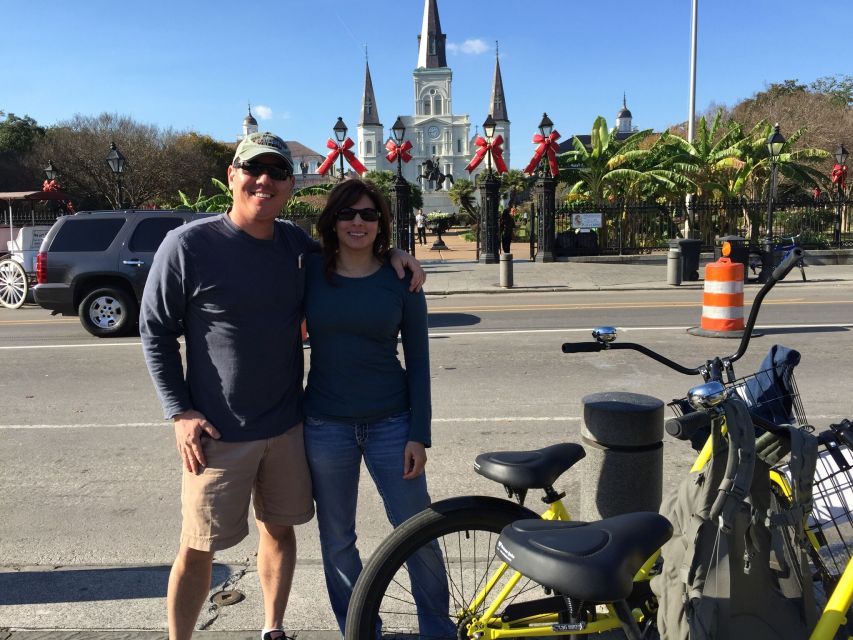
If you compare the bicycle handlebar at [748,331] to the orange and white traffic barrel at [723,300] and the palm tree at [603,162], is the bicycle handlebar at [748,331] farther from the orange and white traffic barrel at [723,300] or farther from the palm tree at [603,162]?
the palm tree at [603,162]

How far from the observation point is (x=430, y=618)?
2713mm

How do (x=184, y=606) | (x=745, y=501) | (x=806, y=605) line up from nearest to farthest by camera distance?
(x=745, y=501) → (x=806, y=605) → (x=184, y=606)

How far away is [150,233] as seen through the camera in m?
11.5

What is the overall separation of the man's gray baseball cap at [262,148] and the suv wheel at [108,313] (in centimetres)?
930

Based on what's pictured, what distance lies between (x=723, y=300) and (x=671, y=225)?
15.6 meters

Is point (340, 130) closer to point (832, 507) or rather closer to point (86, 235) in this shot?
point (86, 235)

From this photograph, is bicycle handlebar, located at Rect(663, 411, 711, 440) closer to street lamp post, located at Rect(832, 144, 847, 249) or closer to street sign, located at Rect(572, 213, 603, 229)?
street sign, located at Rect(572, 213, 603, 229)

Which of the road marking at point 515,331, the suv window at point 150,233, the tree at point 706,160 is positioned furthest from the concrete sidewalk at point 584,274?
the suv window at point 150,233

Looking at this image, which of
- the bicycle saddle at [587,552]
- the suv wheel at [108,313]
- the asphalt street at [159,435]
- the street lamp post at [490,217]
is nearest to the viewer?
the bicycle saddle at [587,552]

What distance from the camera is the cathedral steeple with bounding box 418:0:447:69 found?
131 metres

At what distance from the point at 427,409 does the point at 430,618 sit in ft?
2.56

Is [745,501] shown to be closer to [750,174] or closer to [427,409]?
[427,409]

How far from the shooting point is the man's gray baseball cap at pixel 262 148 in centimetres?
256

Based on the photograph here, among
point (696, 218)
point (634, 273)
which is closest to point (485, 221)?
point (634, 273)
